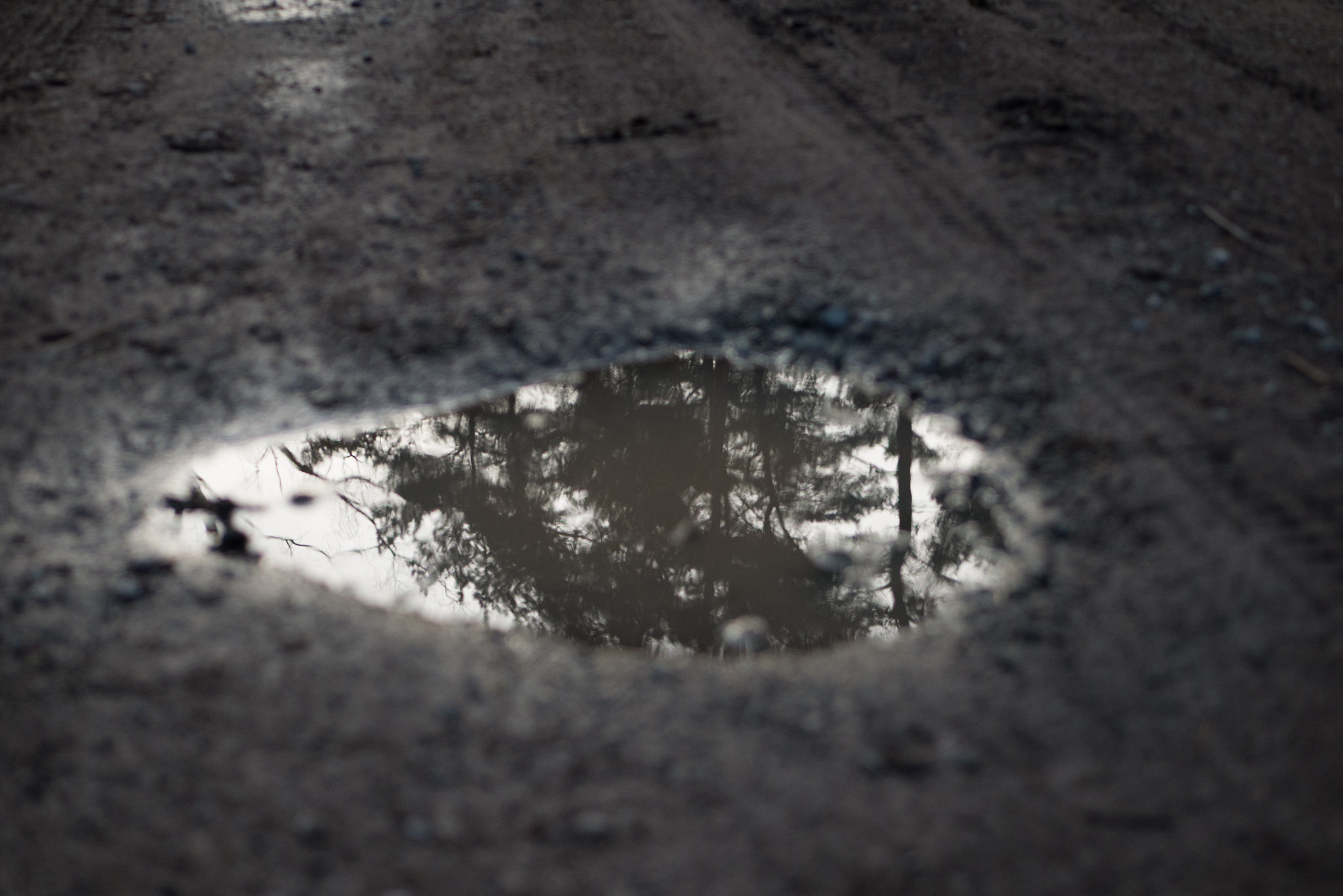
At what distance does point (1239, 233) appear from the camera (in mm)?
4168

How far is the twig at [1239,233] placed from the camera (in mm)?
4047

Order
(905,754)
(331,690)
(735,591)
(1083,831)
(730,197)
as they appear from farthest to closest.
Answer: (730,197), (735,591), (331,690), (905,754), (1083,831)

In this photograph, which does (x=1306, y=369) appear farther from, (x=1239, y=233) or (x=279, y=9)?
(x=279, y=9)

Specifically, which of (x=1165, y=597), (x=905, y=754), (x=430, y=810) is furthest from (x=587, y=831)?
(x=1165, y=597)

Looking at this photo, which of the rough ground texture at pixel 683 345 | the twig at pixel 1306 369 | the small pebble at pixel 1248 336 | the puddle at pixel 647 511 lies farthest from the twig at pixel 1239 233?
the puddle at pixel 647 511

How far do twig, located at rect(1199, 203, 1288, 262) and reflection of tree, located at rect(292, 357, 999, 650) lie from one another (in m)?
1.76

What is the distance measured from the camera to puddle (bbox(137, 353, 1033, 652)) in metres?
3.05

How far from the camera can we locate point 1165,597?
2.73m

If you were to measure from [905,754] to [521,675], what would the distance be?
3.27ft

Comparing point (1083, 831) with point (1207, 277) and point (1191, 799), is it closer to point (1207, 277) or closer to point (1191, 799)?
point (1191, 799)

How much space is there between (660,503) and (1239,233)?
8.81ft

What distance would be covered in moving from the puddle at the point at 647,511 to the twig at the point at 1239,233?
1689 mm

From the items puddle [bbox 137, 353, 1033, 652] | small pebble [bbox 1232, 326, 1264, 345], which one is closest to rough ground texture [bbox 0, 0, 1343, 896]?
small pebble [bbox 1232, 326, 1264, 345]

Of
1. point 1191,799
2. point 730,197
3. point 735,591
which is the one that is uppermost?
point 730,197
